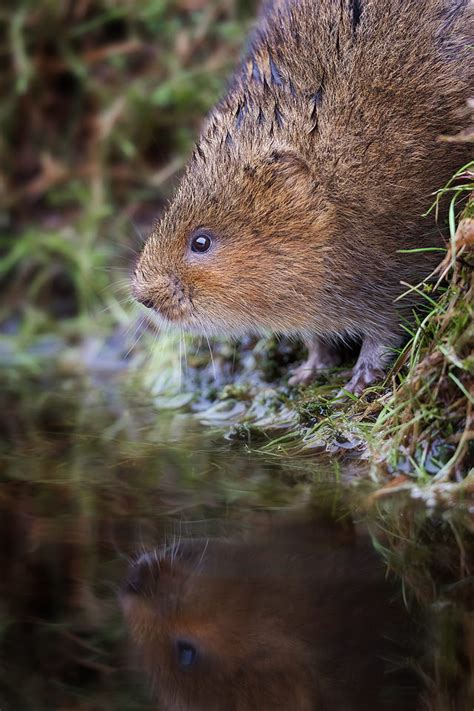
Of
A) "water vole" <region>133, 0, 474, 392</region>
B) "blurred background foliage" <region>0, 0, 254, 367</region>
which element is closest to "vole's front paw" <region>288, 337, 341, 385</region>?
"water vole" <region>133, 0, 474, 392</region>

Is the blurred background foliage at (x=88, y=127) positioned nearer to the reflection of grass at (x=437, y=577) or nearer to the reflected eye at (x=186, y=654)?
the reflection of grass at (x=437, y=577)

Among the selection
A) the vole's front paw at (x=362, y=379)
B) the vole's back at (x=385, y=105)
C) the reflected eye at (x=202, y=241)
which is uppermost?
the vole's back at (x=385, y=105)

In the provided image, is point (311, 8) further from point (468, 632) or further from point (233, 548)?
point (468, 632)

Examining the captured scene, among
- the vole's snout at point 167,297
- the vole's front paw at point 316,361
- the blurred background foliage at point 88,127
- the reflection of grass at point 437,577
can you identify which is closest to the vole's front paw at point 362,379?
the vole's front paw at point 316,361

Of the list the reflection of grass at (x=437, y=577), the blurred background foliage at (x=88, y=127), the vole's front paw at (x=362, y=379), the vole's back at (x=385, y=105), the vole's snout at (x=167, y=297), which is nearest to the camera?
the reflection of grass at (x=437, y=577)

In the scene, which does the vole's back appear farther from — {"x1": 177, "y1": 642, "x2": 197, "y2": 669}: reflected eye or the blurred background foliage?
the blurred background foliage

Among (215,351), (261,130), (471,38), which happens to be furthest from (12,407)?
(471,38)
